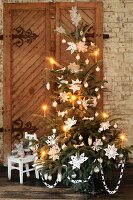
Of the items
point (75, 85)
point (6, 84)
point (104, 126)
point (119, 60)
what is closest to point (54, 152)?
point (104, 126)

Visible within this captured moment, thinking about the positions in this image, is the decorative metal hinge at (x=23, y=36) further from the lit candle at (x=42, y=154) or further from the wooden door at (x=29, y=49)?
the lit candle at (x=42, y=154)

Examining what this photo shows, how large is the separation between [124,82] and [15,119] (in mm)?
1992

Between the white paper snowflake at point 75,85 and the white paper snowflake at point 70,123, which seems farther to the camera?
the white paper snowflake at point 75,85

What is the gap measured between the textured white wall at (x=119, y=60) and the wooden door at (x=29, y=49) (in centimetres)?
17

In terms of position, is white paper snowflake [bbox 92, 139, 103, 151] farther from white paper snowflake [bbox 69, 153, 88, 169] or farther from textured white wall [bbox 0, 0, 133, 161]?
textured white wall [bbox 0, 0, 133, 161]

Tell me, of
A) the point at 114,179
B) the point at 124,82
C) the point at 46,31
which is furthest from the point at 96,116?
the point at 46,31

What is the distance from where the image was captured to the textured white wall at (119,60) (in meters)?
6.59

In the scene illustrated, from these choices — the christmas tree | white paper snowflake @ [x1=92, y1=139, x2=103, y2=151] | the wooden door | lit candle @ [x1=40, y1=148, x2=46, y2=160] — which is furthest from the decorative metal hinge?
white paper snowflake @ [x1=92, y1=139, x2=103, y2=151]

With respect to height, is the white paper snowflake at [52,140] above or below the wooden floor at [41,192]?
above

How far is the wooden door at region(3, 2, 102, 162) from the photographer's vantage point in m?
6.52

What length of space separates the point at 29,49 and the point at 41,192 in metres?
2.61

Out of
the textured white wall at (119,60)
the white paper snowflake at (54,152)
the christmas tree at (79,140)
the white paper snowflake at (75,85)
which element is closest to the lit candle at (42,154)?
the christmas tree at (79,140)

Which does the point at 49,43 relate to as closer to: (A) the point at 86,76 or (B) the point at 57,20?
(B) the point at 57,20

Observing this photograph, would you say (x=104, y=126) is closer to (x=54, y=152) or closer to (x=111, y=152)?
(x=111, y=152)
